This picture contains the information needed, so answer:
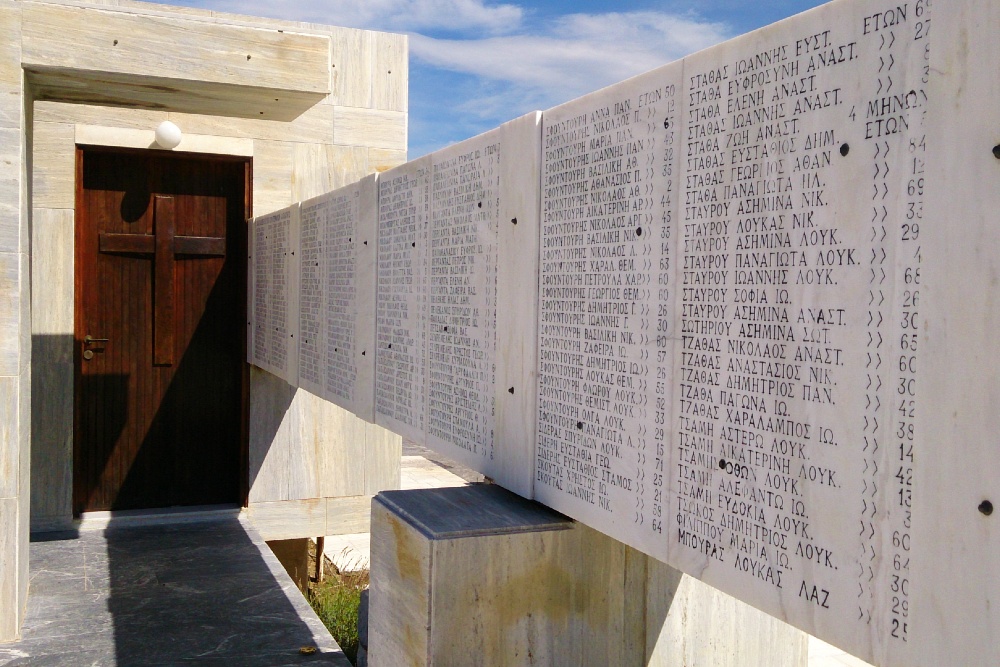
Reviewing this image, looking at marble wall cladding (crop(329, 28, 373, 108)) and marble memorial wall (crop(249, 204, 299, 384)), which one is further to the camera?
marble wall cladding (crop(329, 28, 373, 108))

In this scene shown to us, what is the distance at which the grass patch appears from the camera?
790 cm

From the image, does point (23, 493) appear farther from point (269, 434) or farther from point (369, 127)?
point (369, 127)

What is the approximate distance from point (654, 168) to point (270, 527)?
6672 mm

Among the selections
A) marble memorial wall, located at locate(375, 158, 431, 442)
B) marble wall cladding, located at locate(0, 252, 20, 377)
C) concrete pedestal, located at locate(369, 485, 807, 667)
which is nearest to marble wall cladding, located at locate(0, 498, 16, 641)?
marble wall cladding, located at locate(0, 252, 20, 377)

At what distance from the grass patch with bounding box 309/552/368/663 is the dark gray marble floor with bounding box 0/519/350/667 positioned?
3.57 feet

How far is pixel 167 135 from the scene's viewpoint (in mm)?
7887

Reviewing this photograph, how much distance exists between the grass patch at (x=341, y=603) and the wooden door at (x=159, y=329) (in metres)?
1.29

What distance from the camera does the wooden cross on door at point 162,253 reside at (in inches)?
320

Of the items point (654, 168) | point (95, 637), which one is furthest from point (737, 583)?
point (95, 637)

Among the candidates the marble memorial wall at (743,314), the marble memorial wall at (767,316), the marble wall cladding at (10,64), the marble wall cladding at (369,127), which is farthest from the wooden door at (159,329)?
the marble memorial wall at (767,316)

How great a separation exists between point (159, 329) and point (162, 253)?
66 cm

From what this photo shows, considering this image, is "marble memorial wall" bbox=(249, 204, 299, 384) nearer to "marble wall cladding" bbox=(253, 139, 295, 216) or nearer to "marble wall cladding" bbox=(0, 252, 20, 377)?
"marble wall cladding" bbox=(253, 139, 295, 216)

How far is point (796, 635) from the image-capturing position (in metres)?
4.58

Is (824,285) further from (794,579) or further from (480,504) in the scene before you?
(480,504)
